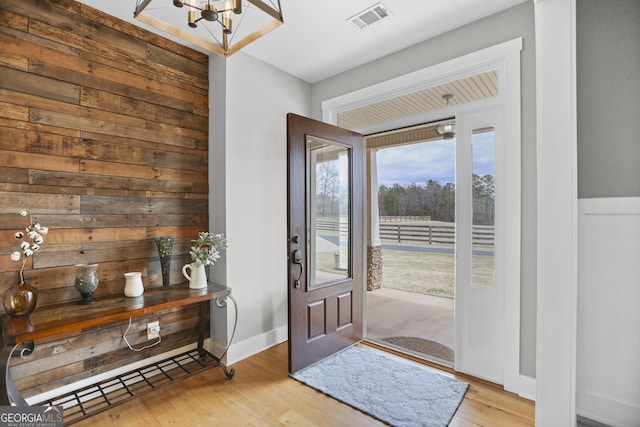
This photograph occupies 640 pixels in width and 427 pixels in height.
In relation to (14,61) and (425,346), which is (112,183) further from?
(425,346)

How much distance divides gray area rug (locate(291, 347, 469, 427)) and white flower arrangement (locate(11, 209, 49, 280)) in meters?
1.96

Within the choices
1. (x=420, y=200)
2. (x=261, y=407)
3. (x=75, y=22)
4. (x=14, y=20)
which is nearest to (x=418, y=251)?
(x=420, y=200)

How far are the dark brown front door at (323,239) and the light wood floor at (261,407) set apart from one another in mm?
367

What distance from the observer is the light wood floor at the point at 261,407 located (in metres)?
1.99

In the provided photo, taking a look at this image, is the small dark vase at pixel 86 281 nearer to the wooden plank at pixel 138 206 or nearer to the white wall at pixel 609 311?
the wooden plank at pixel 138 206

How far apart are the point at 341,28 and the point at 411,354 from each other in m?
2.86

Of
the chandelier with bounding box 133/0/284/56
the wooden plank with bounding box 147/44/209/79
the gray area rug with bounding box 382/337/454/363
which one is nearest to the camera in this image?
the chandelier with bounding box 133/0/284/56

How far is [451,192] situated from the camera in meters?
6.08

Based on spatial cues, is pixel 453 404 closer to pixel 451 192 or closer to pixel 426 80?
pixel 426 80

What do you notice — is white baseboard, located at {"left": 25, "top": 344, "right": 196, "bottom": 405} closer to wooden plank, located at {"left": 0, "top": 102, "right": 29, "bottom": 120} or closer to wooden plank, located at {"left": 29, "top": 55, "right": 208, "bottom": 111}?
wooden plank, located at {"left": 0, "top": 102, "right": 29, "bottom": 120}

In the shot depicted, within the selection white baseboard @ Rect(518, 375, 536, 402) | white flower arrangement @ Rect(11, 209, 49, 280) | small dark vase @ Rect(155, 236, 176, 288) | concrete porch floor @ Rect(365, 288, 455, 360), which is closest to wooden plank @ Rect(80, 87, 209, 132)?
white flower arrangement @ Rect(11, 209, 49, 280)

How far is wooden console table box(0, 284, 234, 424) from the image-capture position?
1.61 metres

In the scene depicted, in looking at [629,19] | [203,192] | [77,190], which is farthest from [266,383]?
[629,19]

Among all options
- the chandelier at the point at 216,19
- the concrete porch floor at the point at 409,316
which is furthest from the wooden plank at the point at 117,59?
the concrete porch floor at the point at 409,316
